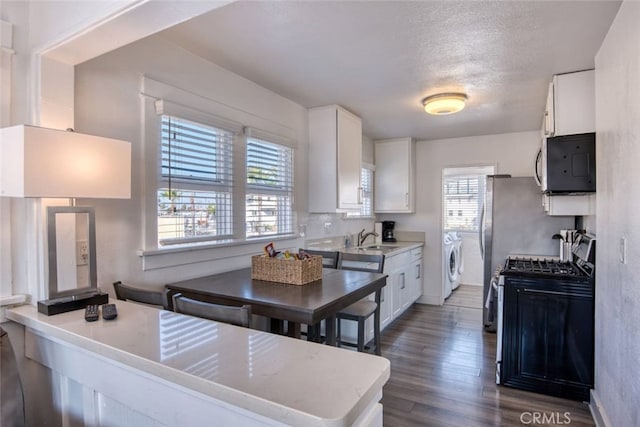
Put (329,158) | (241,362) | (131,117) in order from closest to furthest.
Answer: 1. (241,362)
2. (131,117)
3. (329,158)

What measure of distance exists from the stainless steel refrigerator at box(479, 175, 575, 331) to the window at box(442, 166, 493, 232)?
2.47 meters

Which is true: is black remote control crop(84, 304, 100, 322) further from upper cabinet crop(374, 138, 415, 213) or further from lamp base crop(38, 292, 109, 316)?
upper cabinet crop(374, 138, 415, 213)

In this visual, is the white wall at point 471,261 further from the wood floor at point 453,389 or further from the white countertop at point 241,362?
the white countertop at point 241,362

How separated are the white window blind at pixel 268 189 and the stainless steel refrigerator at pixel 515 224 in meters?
2.22

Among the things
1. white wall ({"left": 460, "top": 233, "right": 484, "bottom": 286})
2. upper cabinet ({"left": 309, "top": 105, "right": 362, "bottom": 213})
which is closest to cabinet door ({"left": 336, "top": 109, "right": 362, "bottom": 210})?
upper cabinet ({"left": 309, "top": 105, "right": 362, "bottom": 213})

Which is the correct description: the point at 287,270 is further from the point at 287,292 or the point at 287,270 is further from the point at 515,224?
the point at 515,224

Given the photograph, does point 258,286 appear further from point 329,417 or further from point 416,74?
point 416,74

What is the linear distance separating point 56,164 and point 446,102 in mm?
2831

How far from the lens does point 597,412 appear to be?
86.3 inches

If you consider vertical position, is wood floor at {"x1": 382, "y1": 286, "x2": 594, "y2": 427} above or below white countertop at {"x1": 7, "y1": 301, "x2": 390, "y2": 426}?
below

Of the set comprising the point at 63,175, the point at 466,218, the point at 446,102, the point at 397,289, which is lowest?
the point at 397,289

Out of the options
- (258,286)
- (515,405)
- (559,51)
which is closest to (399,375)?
(515,405)

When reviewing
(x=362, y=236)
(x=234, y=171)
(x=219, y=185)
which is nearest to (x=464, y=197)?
(x=362, y=236)

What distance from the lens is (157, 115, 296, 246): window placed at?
218 cm
